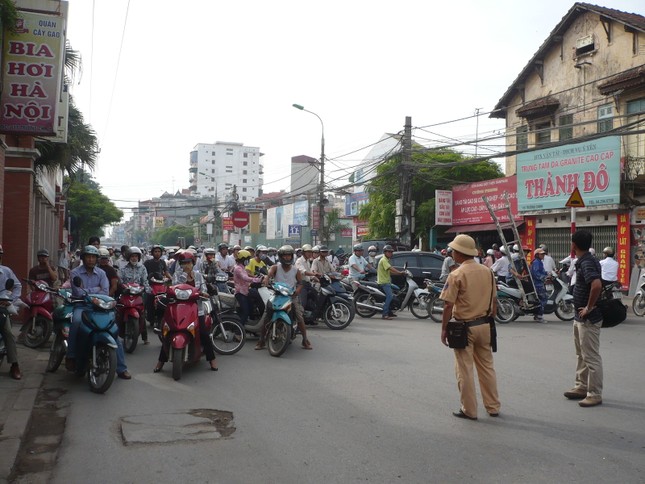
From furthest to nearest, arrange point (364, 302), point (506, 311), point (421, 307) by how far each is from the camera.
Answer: point (364, 302) < point (421, 307) < point (506, 311)

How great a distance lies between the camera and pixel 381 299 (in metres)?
14.8

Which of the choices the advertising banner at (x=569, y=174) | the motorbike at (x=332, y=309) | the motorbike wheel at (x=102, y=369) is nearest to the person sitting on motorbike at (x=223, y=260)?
the motorbike at (x=332, y=309)

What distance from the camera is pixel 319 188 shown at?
30.2m

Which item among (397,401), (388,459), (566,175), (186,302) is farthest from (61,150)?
(566,175)

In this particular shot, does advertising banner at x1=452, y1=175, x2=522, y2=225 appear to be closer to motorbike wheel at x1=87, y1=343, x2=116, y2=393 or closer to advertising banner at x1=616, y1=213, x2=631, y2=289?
advertising banner at x1=616, y1=213, x2=631, y2=289

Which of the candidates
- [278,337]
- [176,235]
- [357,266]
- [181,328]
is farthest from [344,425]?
[176,235]

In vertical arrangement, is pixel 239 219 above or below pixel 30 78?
below

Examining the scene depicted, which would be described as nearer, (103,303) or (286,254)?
(103,303)

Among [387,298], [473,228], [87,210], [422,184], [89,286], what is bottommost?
[387,298]

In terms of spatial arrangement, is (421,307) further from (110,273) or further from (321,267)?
(110,273)

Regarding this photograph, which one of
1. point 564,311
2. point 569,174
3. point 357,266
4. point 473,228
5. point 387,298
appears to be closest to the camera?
point 564,311

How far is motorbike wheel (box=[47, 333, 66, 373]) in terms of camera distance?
792 centimetres

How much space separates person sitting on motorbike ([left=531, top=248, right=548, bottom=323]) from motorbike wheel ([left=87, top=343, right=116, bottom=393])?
963 centimetres

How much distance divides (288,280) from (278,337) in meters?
0.98
